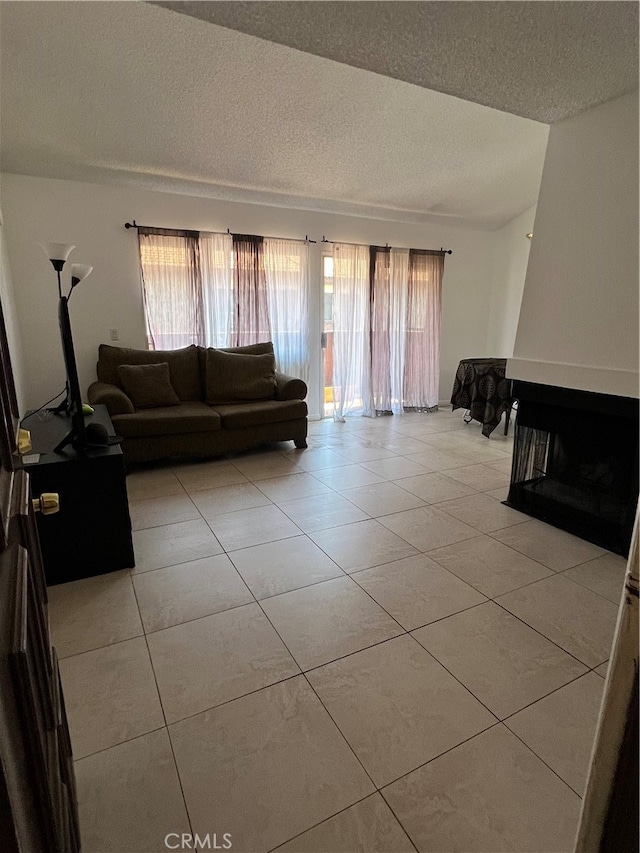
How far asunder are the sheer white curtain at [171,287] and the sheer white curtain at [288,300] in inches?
31.0

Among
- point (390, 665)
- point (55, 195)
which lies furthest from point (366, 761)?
point (55, 195)

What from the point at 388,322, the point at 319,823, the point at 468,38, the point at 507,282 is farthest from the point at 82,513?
A: the point at 507,282

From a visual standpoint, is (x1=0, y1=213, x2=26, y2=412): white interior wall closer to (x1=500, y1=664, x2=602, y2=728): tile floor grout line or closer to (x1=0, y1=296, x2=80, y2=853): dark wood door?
(x1=0, y1=296, x2=80, y2=853): dark wood door

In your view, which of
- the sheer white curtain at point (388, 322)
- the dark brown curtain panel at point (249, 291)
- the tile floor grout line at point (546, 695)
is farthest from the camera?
the sheer white curtain at point (388, 322)

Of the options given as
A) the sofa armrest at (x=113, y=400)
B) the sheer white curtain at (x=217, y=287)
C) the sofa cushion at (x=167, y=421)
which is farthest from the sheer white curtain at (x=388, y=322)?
the sofa armrest at (x=113, y=400)

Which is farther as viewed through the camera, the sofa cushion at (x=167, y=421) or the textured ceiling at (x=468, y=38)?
the sofa cushion at (x=167, y=421)

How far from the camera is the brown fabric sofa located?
12.0 feet

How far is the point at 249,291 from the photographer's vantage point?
474 cm

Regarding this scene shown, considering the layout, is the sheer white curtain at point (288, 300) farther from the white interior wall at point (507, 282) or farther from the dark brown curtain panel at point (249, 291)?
the white interior wall at point (507, 282)

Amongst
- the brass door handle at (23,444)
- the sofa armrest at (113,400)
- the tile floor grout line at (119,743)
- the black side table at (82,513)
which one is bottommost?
the tile floor grout line at (119,743)

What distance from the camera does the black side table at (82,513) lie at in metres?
2.16

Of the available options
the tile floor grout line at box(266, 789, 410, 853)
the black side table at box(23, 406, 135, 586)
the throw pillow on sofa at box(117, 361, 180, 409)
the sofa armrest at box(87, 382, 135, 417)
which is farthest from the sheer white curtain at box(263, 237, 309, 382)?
the tile floor grout line at box(266, 789, 410, 853)

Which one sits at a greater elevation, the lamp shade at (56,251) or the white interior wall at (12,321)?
the lamp shade at (56,251)

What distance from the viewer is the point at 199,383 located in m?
4.48
